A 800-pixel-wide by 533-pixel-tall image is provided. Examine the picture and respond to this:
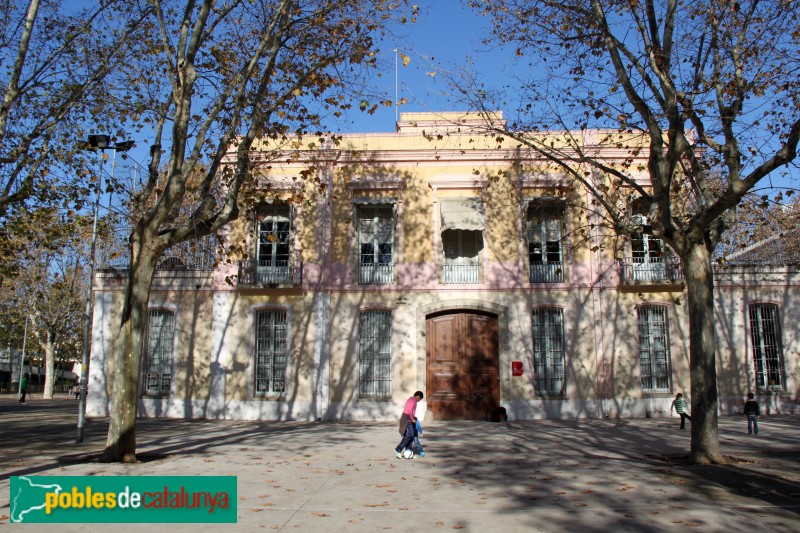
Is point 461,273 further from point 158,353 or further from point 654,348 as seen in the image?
point 158,353

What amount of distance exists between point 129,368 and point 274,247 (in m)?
9.88

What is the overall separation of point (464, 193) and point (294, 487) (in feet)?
42.7

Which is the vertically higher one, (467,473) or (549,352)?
(549,352)

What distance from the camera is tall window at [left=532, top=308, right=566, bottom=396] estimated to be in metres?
19.4

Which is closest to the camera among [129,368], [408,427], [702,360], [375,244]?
[702,360]

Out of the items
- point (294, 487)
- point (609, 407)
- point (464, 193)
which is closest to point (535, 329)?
point (609, 407)

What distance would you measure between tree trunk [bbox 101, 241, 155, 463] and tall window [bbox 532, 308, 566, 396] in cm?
1231

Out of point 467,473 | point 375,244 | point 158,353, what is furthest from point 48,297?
point 467,473

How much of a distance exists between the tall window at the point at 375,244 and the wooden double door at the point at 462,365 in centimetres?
216

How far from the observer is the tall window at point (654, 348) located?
19.5 meters

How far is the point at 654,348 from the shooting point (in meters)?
19.7

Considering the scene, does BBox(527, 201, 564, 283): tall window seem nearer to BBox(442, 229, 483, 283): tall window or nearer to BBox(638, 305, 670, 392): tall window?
BBox(442, 229, 483, 283): tall window

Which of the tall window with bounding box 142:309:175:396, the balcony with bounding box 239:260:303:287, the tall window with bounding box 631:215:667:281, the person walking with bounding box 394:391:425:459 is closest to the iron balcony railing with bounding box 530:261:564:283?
the tall window with bounding box 631:215:667:281

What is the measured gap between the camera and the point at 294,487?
898 cm
